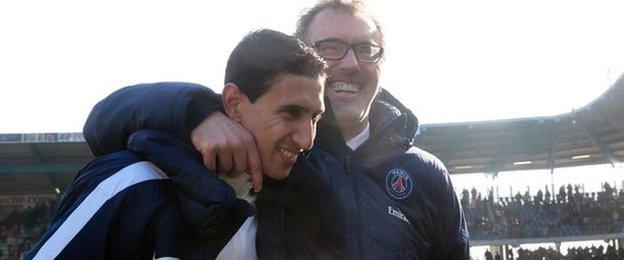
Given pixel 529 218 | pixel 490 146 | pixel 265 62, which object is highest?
pixel 265 62

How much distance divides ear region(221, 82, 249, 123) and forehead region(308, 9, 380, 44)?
903mm

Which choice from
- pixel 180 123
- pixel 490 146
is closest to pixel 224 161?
pixel 180 123

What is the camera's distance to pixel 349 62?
9.29 feet

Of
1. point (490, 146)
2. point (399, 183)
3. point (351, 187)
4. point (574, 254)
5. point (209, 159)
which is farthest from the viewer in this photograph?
point (490, 146)

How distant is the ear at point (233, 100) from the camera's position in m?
1.98

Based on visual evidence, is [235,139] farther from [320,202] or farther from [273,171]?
[320,202]

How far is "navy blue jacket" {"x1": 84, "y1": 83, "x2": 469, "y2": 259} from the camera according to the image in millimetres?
2021

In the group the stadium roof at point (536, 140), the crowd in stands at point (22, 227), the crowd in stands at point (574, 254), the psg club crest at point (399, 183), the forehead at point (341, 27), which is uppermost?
the forehead at point (341, 27)

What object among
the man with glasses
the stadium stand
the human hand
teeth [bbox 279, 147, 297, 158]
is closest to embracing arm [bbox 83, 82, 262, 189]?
the human hand

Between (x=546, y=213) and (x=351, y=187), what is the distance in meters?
27.7

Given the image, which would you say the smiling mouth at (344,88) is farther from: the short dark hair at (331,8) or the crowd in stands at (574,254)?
the crowd in stands at (574,254)

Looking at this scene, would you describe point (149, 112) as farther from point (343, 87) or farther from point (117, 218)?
point (343, 87)

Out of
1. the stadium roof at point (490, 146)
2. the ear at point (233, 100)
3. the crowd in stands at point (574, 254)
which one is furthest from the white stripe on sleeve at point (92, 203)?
the crowd in stands at point (574, 254)

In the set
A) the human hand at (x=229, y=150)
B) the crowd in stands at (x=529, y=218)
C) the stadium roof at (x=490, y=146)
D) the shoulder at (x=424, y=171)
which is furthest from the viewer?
the crowd in stands at (x=529, y=218)
